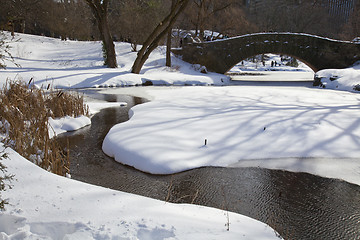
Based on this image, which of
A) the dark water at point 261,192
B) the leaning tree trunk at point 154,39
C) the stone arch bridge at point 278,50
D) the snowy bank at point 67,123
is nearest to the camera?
the dark water at point 261,192

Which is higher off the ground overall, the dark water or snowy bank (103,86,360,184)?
snowy bank (103,86,360,184)

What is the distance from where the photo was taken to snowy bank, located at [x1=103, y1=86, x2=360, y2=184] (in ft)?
13.1

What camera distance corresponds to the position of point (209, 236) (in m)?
1.82

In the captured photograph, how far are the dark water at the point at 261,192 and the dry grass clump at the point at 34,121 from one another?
0.47 meters

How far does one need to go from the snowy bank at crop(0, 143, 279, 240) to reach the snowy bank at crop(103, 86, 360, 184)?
162 centimetres

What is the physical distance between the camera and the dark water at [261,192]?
2701 mm

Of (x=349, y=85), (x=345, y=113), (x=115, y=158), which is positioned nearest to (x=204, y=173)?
(x=115, y=158)

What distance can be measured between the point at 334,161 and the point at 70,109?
5.23 m

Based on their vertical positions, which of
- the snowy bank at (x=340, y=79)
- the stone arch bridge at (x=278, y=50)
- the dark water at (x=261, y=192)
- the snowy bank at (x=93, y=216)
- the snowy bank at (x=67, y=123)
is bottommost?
the dark water at (x=261, y=192)

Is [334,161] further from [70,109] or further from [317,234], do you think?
[70,109]

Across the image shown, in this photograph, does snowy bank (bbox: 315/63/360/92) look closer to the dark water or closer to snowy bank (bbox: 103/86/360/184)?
snowy bank (bbox: 103/86/360/184)

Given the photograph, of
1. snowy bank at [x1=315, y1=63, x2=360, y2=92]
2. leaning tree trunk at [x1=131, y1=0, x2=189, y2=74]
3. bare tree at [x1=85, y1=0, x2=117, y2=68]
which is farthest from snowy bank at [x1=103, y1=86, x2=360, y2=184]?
bare tree at [x1=85, y1=0, x2=117, y2=68]

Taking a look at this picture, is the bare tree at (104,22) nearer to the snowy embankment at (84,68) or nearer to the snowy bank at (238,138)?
the snowy embankment at (84,68)

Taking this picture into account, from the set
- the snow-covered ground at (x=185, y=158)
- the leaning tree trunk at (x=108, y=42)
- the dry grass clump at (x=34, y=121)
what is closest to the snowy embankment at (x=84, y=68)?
the leaning tree trunk at (x=108, y=42)
